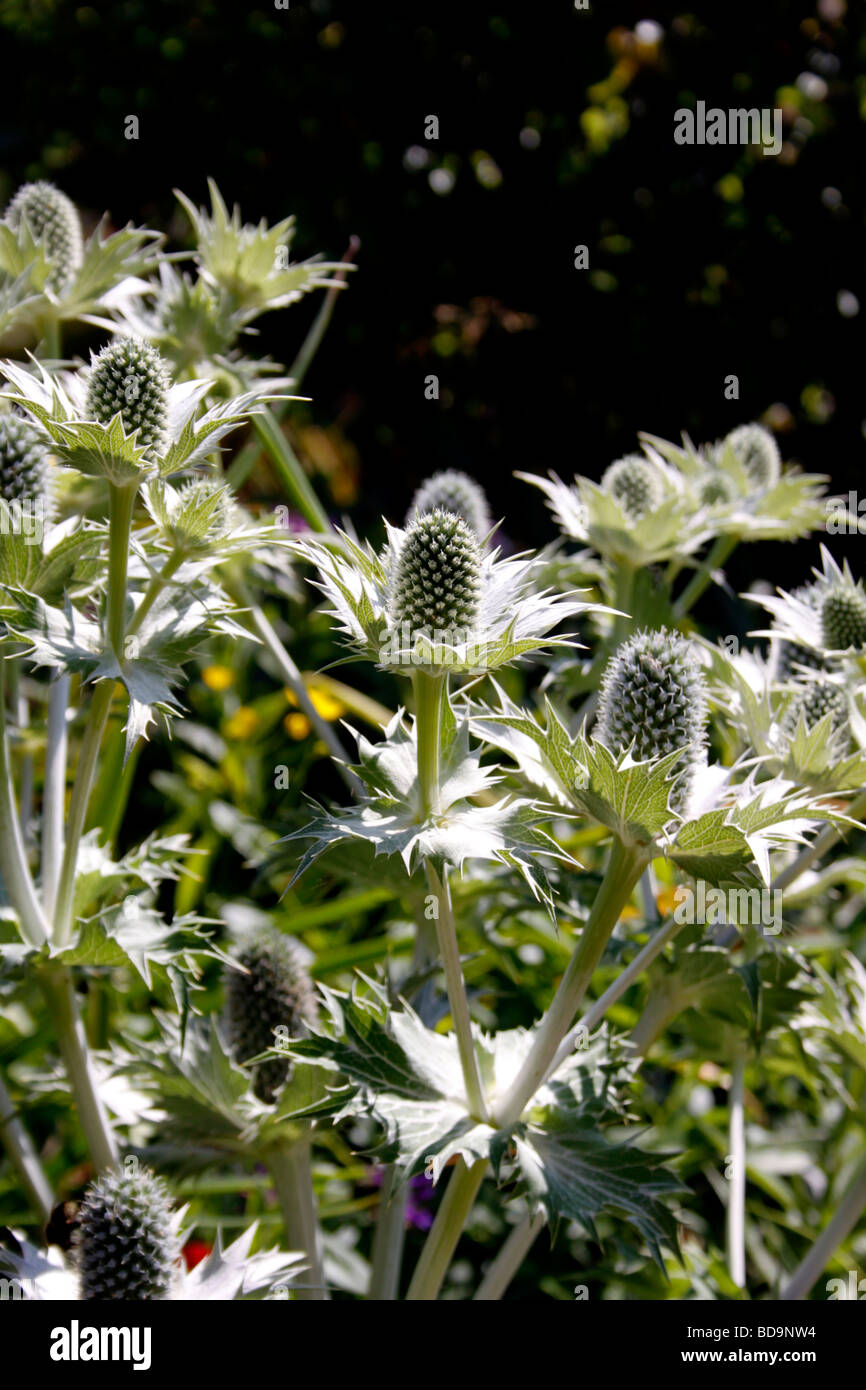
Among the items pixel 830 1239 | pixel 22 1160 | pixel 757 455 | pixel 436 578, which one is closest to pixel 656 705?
pixel 436 578

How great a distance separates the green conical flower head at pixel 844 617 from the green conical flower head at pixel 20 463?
1.02 meters

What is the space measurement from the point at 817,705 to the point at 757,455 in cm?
91

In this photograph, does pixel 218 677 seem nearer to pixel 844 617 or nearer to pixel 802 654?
pixel 802 654

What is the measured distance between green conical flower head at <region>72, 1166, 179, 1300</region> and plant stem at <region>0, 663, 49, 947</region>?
33cm

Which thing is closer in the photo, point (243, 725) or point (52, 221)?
point (52, 221)

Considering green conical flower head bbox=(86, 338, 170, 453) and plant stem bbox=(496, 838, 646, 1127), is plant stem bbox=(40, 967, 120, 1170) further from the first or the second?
green conical flower head bbox=(86, 338, 170, 453)

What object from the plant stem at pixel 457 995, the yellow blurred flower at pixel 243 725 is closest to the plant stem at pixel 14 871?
the plant stem at pixel 457 995

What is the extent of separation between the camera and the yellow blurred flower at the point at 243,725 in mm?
3281

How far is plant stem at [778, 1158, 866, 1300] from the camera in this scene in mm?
1683

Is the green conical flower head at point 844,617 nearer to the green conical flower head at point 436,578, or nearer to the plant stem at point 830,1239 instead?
the green conical flower head at point 436,578

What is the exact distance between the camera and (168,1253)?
129 cm

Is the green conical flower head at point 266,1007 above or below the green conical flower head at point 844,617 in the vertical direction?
below

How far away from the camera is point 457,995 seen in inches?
50.5
